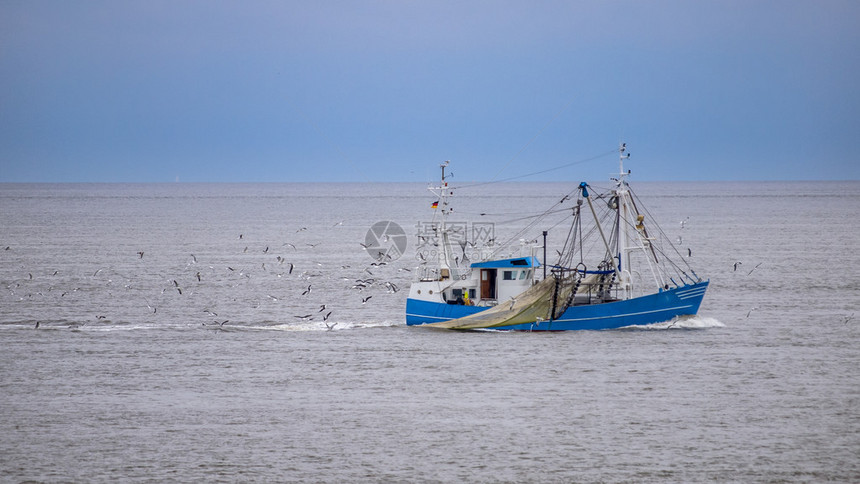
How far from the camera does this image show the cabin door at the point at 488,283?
157ft

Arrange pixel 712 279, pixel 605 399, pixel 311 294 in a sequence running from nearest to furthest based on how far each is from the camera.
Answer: pixel 605 399, pixel 311 294, pixel 712 279

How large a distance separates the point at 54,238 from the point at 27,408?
9290cm

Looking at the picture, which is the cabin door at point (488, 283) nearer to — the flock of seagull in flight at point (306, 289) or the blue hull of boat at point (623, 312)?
the blue hull of boat at point (623, 312)

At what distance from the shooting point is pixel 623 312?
4672 cm

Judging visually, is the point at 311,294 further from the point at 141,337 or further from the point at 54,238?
the point at 54,238

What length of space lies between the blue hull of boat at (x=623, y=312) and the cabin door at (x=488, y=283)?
1006 mm

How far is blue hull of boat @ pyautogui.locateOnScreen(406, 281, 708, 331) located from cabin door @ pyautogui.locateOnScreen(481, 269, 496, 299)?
1006 millimetres

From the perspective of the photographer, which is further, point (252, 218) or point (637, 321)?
point (252, 218)

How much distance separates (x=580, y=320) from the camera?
154ft

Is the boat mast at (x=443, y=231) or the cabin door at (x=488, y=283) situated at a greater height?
the boat mast at (x=443, y=231)

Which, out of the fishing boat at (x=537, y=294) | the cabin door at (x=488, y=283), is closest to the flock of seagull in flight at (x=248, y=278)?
the fishing boat at (x=537, y=294)

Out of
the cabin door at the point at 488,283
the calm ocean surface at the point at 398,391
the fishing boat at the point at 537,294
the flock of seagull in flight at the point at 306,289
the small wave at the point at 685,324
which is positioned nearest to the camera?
the calm ocean surface at the point at 398,391

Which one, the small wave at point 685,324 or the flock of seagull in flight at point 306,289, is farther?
the flock of seagull in flight at point 306,289

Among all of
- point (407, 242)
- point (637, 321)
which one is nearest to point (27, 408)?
point (637, 321)
